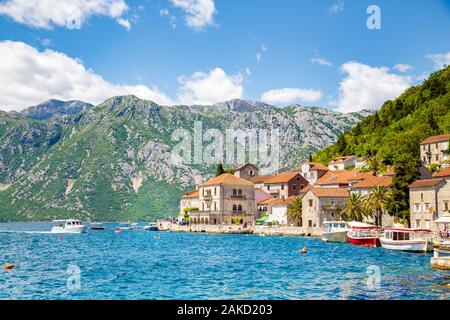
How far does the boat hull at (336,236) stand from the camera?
71750mm

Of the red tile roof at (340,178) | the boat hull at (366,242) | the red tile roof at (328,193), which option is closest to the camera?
the boat hull at (366,242)

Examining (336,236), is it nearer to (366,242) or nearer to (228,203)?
(366,242)

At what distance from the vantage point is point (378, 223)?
266 feet

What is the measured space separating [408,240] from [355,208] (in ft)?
95.5

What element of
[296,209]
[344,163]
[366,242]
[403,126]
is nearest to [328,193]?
[296,209]

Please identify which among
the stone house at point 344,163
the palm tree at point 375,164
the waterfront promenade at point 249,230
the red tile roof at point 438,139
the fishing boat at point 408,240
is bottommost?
the waterfront promenade at point 249,230

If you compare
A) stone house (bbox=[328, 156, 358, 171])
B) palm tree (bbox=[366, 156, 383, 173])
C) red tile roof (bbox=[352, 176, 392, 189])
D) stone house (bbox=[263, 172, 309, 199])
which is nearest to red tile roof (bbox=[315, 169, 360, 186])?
palm tree (bbox=[366, 156, 383, 173])

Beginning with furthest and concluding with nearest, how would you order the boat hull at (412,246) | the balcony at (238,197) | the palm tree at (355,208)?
the balcony at (238,197) < the palm tree at (355,208) < the boat hull at (412,246)

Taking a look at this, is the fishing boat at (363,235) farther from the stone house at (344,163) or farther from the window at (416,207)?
the stone house at (344,163)

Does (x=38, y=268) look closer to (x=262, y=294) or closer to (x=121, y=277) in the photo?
(x=121, y=277)

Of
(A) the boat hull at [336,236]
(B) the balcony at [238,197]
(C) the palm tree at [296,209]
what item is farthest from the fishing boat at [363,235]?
(B) the balcony at [238,197]

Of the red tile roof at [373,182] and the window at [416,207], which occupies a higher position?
the red tile roof at [373,182]

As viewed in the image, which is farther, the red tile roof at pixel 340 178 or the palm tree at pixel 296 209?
the red tile roof at pixel 340 178

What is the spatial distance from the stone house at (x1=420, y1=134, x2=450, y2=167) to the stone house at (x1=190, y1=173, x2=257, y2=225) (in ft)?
130
